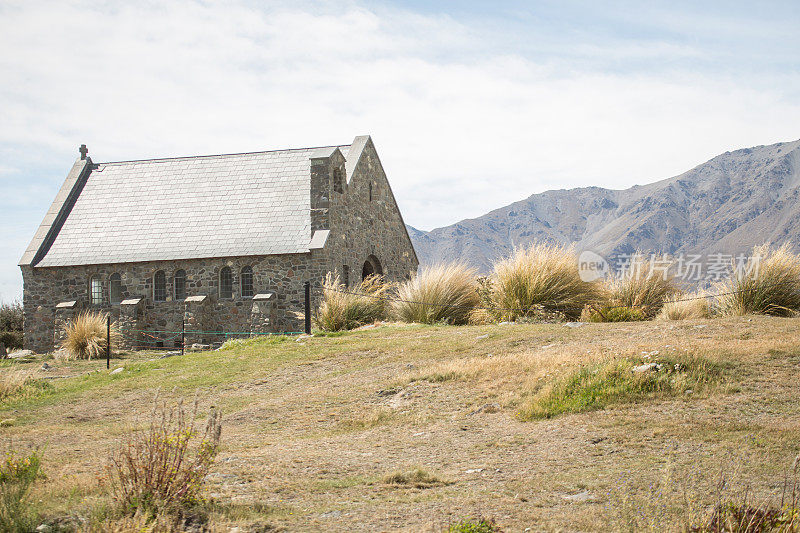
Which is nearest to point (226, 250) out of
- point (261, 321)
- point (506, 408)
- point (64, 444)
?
point (261, 321)

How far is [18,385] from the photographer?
12.2 meters

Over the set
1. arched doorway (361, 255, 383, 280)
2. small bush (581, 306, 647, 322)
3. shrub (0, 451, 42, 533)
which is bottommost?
shrub (0, 451, 42, 533)

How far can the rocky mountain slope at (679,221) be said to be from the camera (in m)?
152

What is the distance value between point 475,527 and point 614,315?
422 inches

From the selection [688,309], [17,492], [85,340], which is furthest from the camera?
[85,340]

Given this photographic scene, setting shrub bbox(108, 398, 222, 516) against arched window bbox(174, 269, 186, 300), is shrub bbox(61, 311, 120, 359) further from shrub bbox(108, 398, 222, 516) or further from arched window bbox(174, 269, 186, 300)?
shrub bbox(108, 398, 222, 516)

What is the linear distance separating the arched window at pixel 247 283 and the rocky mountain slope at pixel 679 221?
125m

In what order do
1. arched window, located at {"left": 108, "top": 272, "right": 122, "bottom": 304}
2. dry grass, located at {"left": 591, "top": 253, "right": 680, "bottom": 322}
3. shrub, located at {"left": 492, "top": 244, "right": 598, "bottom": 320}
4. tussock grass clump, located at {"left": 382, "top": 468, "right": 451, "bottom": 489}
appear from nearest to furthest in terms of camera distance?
tussock grass clump, located at {"left": 382, "top": 468, "right": 451, "bottom": 489}, shrub, located at {"left": 492, "top": 244, "right": 598, "bottom": 320}, dry grass, located at {"left": 591, "top": 253, "right": 680, "bottom": 322}, arched window, located at {"left": 108, "top": 272, "right": 122, "bottom": 304}

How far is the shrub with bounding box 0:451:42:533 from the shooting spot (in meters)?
4.71

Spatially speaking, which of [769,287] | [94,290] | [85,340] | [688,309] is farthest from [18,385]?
[769,287]

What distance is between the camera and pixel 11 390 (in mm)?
11992

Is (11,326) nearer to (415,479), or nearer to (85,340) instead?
(85,340)

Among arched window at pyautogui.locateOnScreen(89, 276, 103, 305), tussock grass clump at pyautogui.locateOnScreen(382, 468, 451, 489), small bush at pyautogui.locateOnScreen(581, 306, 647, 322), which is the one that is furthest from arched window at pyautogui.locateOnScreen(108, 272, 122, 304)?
tussock grass clump at pyautogui.locateOnScreen(382, 468, 451, 489)

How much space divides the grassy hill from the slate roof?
888cm
